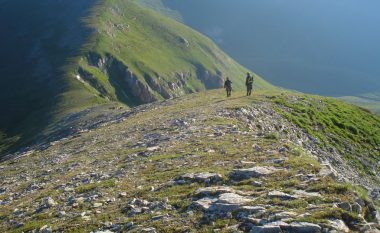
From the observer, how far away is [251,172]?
18531 mm

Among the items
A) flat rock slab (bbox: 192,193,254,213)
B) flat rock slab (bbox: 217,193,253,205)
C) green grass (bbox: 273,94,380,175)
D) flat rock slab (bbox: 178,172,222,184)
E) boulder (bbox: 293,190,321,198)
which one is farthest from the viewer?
green grass (bbox: 273,94,380,175)

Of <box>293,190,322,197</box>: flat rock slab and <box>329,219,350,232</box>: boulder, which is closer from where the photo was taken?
Answer: <box>329,219,350,232</box>: boulder

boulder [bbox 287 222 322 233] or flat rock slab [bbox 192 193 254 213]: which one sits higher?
boulder [bbox 287 222 322 233]

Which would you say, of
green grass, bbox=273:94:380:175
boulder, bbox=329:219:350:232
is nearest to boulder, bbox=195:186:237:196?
boulder, bbox=329:219:350:232

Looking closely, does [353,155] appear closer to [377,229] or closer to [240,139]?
[240,139]

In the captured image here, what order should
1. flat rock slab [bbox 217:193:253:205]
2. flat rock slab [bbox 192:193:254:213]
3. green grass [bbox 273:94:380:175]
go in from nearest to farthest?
1. flat rock slab [bbox 192:193:254:213]
2. flat rock slab [bbox 217:193:253:205]
3. green grass [bbox 273:94:380:175]

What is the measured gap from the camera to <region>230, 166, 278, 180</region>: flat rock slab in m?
18.2

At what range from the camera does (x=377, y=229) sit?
12.5 meters

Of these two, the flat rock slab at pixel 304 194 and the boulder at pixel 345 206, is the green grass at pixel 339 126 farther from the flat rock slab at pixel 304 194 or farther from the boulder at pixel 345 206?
the boulder at pixel 345 206

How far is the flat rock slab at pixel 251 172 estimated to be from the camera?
719 inches

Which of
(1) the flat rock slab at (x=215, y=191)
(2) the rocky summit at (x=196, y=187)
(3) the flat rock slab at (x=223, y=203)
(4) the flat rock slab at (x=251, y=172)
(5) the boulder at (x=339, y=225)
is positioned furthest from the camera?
(4) the flat rock slab at (x=251, y=172)

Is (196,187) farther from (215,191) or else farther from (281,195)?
(281,195)

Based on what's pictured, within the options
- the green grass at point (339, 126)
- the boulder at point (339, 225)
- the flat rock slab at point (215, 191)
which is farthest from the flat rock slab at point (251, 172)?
the green grass at point (339, 126)

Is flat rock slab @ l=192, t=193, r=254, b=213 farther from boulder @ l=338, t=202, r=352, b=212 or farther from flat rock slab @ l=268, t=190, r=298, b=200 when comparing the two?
boulder @ l=338, t=202, r=352, b=212
